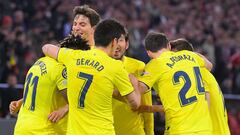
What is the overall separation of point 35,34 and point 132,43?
234 centimetres

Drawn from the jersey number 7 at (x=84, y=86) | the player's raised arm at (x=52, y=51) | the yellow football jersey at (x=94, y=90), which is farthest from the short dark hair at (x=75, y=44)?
the jersey number 7 at (x=84, y=86)

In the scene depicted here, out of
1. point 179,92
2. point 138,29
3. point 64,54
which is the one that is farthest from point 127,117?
point 138,29

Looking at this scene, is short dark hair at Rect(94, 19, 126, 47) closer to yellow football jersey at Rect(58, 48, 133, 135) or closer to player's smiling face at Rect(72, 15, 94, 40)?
yellow football jersey at Rect(58, 48, 133, 135)

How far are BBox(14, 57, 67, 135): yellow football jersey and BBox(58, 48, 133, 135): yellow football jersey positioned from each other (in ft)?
1.57

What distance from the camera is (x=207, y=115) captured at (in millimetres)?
7566

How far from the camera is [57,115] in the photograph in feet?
24.2

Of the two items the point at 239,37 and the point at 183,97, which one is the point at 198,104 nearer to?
the point at 183,97

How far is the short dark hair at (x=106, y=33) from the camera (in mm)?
6859

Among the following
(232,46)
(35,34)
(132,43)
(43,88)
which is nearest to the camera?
(43,88)

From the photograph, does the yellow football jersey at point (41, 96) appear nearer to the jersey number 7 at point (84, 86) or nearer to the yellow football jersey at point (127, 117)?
the jersey number 7 at point (84, 86)

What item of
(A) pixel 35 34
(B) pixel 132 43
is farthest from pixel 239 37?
(A) pixel 35 34

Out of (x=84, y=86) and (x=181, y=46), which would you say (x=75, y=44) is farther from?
(x=181, y=46)

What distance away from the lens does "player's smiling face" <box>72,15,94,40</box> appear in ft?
25.6

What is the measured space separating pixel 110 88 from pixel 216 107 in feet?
5.52
